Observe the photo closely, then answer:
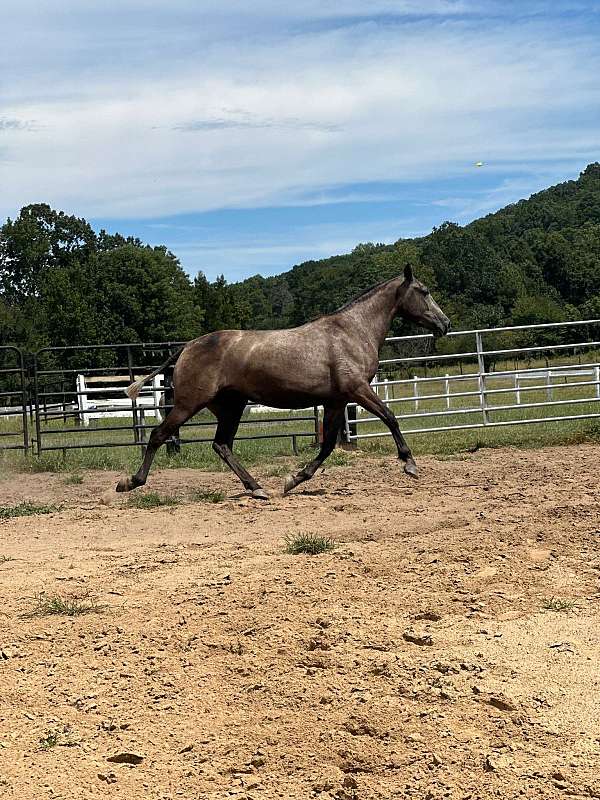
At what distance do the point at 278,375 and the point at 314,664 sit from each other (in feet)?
16.6

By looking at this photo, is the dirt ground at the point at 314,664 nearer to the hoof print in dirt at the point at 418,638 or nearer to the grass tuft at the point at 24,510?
the hoof print in dirt at the point at 418,638

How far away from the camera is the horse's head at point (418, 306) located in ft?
32.8

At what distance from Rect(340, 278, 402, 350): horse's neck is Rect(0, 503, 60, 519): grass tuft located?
11.4ft

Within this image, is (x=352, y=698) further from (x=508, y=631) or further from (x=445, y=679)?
(x=508, y=631)

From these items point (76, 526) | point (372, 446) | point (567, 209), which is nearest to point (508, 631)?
point (76, 526)

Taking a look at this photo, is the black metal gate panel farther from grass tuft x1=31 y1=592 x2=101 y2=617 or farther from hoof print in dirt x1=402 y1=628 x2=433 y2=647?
hoof print in dirt x1=402 y1=628 x2=433 y2=647

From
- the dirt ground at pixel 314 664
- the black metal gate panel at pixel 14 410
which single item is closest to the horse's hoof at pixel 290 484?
the dirt ground at pixel 314 664

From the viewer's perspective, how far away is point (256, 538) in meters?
6.72

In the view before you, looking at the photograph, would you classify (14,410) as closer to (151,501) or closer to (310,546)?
(151,501)

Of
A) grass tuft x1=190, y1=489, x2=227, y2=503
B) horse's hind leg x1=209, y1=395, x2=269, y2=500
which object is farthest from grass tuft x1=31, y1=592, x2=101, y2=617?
horse's hind leg x1=209, y1=395, x2=269, y2=500

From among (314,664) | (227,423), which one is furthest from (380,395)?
(314,664)

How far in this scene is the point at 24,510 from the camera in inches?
347

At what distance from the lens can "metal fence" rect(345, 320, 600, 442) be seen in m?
15.4

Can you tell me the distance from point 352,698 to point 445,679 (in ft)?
1.31
